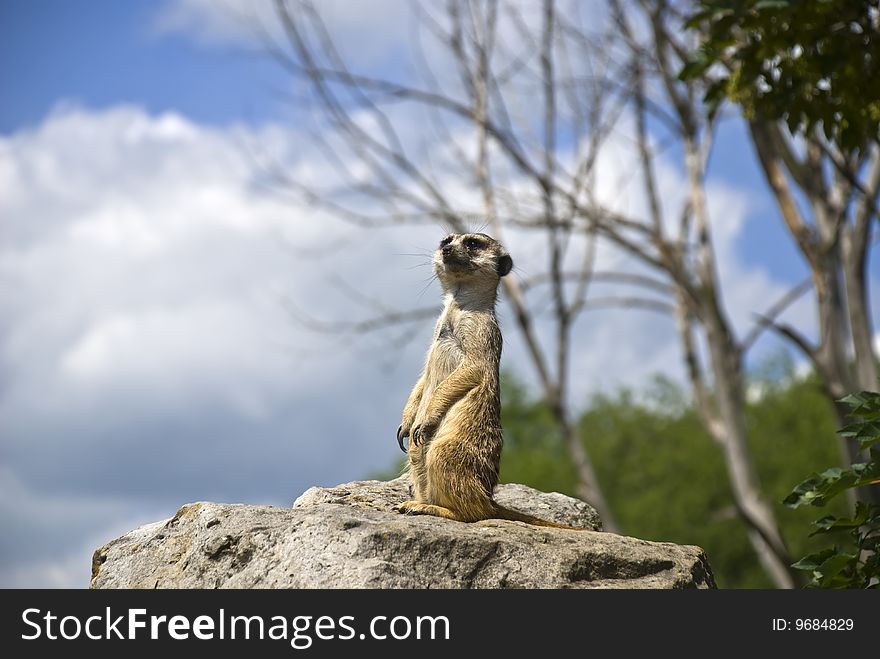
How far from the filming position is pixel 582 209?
12.1 metres

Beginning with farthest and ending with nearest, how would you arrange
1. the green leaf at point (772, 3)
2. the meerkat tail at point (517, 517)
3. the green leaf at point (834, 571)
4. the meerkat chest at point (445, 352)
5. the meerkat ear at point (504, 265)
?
the meerkat ear at point (504, 265), the meerkat chest at point (445, 352), the green leaf at point (772, 3), the meerkat tail at point (517, 517), the green leaf at point (834, 571)

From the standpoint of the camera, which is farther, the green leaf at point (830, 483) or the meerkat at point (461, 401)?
the meerkat at point (461, 401)

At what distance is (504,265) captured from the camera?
587cm

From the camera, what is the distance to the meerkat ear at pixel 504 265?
230 inches

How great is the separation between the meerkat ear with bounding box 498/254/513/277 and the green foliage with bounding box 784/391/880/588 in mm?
2000

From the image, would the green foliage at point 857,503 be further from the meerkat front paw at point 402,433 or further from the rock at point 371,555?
the meerkat front paw at point 402,433

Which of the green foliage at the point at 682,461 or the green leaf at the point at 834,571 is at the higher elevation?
the green foliage at the point at 682,461

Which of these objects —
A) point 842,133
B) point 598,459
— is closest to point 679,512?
point 598,459

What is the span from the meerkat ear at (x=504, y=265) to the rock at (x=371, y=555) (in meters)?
1.52

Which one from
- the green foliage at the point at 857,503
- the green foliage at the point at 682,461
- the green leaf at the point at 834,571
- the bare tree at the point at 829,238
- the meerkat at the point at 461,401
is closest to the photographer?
the green foliage at the point at 857,503

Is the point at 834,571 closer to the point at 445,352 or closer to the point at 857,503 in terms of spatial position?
the point at 857,503

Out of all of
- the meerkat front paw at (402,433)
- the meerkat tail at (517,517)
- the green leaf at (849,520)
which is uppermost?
the meerkat front paw at (402,433)

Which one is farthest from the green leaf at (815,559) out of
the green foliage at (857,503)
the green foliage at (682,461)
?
the green foliage at (682,461)

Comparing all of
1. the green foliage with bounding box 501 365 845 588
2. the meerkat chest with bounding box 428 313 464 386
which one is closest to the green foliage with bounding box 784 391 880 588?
the meerkat chest with bounding box 428 313 464 386
